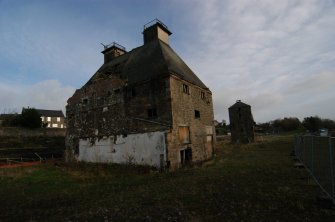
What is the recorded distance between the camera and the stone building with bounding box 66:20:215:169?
17.5 m

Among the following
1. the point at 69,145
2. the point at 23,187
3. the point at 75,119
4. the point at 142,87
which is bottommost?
the point at 23,187

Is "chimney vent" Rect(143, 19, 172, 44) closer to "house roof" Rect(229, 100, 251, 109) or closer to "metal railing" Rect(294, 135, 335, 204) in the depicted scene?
"metal railing" Rect(294, 135, 335, 204)

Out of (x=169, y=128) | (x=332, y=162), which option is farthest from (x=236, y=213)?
(x=169, y=128)

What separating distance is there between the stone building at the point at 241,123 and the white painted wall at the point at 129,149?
31476mm

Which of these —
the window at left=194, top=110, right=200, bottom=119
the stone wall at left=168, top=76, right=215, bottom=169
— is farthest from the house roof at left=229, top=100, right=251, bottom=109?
the window at left=194, top=110, right=200, bottom=119

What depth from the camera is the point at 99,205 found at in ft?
27.6

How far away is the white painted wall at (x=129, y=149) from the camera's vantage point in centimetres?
1697

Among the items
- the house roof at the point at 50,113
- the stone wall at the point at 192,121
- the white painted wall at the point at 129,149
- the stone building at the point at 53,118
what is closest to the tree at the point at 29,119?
the white painted wall at the point at 129,149

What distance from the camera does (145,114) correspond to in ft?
61.4

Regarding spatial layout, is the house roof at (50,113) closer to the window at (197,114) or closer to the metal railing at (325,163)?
the window at (197,114)

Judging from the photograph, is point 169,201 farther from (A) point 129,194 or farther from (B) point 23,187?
(B) point 23,187

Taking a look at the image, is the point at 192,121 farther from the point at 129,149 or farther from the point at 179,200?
the point at 179,200

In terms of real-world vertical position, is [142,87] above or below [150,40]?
below

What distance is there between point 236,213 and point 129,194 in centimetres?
474
